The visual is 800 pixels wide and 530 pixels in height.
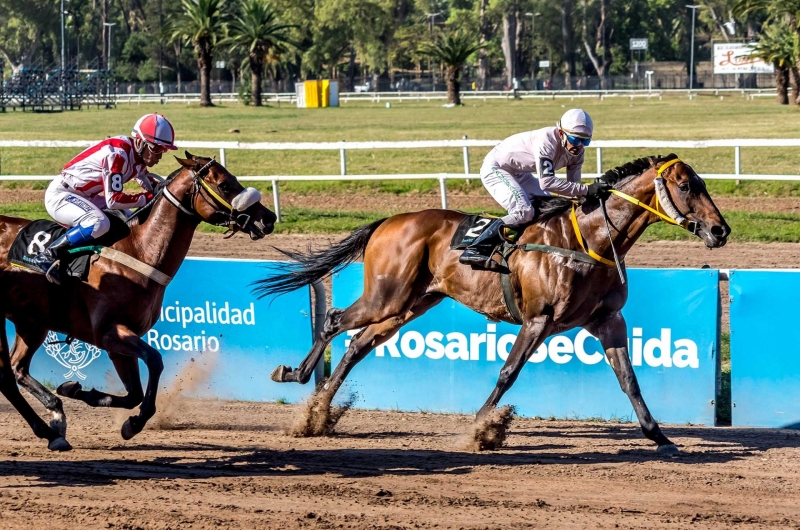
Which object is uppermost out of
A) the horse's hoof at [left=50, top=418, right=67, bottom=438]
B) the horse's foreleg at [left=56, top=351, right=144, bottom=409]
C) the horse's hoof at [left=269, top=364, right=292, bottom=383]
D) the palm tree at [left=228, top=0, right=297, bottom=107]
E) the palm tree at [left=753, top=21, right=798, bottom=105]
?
the palm tree at [left=228, top=0, right=297, bottom=107]

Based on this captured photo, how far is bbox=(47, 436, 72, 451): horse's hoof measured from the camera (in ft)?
21.6

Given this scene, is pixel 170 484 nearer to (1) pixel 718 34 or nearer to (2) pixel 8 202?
(2) pixel 8 202

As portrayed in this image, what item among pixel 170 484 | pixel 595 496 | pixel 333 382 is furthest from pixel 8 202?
pixel 595 496

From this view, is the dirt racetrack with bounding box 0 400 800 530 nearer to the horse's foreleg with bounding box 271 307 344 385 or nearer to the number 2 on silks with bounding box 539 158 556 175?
the horse's foreleg with bounding box 271 307 344 385

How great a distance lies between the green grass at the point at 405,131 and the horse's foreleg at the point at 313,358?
37.4ft

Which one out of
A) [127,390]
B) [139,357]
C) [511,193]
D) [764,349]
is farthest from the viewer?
[764,349]

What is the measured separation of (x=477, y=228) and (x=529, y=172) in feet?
2.00

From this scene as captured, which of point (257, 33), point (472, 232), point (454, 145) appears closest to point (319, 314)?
point (472, 232)

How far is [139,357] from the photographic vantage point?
646 cm

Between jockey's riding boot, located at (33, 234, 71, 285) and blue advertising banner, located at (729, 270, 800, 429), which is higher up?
jockey's riding boot, located at (33, 234, 71, 285)

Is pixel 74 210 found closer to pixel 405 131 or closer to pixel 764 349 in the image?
pixel 764 349

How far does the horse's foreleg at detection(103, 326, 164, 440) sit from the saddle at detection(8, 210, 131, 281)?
0.50 m

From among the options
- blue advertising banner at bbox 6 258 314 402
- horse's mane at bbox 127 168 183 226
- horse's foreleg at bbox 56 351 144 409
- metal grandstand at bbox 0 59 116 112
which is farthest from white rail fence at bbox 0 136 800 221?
metal grandstand at bbox 0 59 116 112

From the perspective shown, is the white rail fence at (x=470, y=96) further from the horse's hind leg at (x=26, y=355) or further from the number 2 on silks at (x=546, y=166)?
the number 2 on silks at (x=546, y=166)
